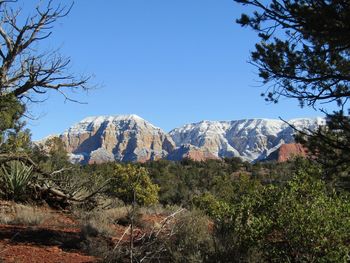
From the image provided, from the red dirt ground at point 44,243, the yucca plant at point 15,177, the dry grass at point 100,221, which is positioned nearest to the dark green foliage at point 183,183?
the dry grass at point 100,221

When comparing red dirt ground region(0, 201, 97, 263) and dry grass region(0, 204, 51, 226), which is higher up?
dry grass region(0, 204, 51, 226)

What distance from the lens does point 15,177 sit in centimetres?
1170

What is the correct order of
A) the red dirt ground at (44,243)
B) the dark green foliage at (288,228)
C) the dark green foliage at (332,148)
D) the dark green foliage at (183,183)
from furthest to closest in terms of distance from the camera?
the dark green foliage at (183,183) < the dark green foliage at (332,148) < the red dirt ground at (44,243) < the dark green foliage at (288,228)

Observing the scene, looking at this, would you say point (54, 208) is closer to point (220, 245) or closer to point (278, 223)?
point (220, 245)

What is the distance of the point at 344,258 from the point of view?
278 inches

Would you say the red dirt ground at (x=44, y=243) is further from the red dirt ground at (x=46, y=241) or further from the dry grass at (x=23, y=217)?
the dry grass at (x=23, y=217)

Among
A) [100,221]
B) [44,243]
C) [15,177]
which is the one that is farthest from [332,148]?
[15,177]

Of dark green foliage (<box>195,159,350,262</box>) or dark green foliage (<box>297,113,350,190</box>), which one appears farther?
dark green foliage (<box>297,113,350,190</box>)

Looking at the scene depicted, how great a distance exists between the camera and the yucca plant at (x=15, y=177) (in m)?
11.7

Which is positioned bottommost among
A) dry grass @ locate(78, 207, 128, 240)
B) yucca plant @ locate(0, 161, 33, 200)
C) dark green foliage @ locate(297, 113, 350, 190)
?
dry grass @ locate(78, 207, 128, 240)

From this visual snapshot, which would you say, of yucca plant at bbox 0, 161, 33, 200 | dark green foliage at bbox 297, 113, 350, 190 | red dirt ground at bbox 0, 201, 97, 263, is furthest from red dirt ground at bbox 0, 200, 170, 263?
dark green foliage at bbox 297, 113, 350, 190

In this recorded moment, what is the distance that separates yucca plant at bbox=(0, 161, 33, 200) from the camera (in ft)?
38.3

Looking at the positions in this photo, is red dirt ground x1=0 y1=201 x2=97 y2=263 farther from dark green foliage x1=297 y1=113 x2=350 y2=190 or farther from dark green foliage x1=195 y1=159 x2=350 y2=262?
dark green foliage x1=297 y1=113 x2=350 y2=190

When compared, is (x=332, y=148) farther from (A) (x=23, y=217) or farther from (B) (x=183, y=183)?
(B) (x=183, y=183)
